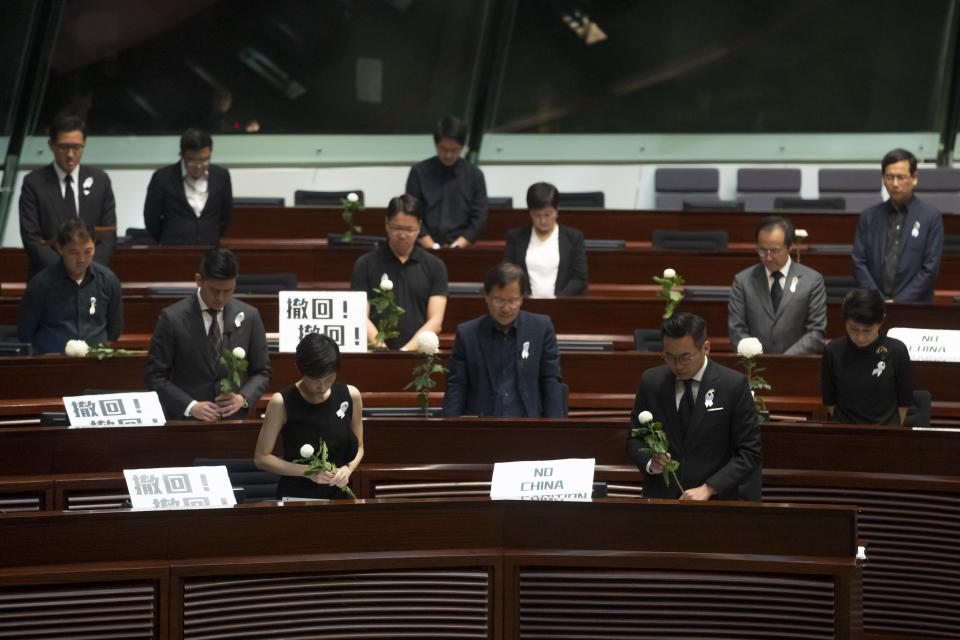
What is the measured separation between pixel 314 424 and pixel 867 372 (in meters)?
2.22

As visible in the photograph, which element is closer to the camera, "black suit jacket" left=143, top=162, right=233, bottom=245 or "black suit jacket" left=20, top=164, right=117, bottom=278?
"black suit jacket" left=20, top=164, right=117, bottom=278

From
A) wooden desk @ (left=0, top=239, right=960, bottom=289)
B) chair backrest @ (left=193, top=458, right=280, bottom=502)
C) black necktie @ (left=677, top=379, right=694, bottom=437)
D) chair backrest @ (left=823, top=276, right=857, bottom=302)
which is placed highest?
wooden desk @ (left=0, top=239, right=960, bottom=289)

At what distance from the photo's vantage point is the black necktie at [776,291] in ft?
19.1

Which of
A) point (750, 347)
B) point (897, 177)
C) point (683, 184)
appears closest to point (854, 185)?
point (683, 184)

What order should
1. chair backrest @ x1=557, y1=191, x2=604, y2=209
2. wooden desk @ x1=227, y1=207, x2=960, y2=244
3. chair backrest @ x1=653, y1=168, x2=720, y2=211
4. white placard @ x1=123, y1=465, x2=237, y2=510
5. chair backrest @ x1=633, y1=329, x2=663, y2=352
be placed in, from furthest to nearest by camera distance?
chair backrest @ x1=653, y1=168, x2=720, y2=211 < chair backrest @ x1=557, y1=191, x2=604, y2=209 < wooden desk @ x1=227, y1=207, x2=960, y2=244 < chair backrest @ x1=633, y1=329, x2=663, y2=352 < white placard @ x1=123, y1=465, x2=237, y2=510

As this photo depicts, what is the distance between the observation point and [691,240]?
8.27 m

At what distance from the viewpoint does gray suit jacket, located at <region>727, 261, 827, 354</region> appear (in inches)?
228

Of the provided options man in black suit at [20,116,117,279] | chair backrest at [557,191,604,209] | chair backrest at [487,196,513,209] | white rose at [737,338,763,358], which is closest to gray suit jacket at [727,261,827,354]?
white rose at [737,338,763,358]

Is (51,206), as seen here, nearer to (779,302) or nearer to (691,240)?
(779,302)

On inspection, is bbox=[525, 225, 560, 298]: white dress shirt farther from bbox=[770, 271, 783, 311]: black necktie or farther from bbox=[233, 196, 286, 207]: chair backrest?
bbox=[233, 196, 286, 207]: chair backrest

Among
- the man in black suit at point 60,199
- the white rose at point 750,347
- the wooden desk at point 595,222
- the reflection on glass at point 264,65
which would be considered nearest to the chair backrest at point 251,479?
the white rose at point 750,347

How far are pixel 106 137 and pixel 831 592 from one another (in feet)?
25.7

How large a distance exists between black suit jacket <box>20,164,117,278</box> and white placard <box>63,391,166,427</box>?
217cm

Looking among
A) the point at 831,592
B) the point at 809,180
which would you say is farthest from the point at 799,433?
the point at 809,180
